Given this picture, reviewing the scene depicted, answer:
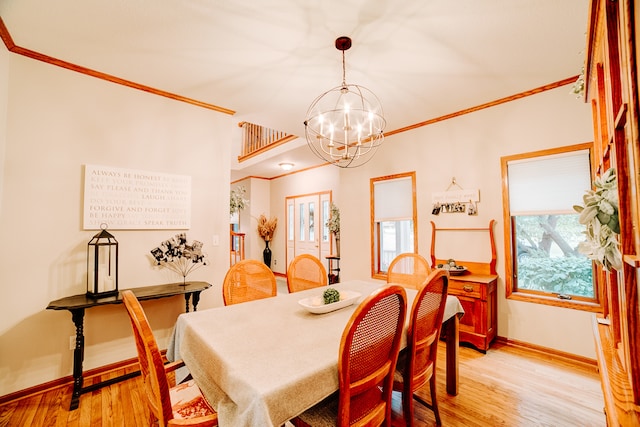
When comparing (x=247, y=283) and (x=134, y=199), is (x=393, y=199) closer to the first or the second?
(x=247, y=283)

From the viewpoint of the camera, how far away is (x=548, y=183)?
2893 millimetres

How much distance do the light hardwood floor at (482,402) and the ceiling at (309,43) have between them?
9.01 feet

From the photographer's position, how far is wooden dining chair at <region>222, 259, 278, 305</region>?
218cm

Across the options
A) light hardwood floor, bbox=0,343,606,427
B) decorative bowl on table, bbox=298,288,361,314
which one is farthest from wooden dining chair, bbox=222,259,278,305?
light hardwood floor, bbox=0,343,606,427

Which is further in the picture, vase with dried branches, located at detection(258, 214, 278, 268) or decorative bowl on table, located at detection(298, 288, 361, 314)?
vase with dried branches, located at detection(258, 214, 278, 268)

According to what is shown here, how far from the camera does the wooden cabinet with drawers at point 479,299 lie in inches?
114

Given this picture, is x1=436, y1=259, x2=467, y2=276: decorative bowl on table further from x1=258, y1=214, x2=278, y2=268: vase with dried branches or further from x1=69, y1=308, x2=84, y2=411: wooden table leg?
x1=258, y1=214, x2=278, y2=268: vase with dried branches

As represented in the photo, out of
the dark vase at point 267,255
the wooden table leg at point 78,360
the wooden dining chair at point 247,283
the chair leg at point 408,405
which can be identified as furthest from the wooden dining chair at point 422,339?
the dark vase at point 267,255

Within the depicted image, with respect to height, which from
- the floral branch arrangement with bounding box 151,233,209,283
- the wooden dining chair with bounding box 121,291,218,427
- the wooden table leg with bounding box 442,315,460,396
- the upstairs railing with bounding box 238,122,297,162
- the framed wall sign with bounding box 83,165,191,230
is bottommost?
the wooden table leg with bounding box 442,315,460,396

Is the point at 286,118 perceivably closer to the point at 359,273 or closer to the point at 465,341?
the point at 359,273

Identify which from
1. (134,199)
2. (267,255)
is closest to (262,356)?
(134,199)

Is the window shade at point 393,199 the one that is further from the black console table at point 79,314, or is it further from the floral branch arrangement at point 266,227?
the floral branch arrangement at point 266,227

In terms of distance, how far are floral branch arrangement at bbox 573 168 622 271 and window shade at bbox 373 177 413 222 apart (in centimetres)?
305

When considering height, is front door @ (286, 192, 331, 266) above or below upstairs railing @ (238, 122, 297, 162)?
below
